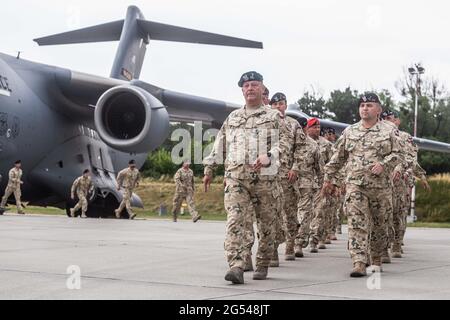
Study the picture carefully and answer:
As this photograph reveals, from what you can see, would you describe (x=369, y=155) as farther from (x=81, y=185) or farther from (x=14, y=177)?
(x=81, y=185)

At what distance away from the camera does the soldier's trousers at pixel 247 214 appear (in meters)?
6.41

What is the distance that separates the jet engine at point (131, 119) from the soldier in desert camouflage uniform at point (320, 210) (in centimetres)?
676

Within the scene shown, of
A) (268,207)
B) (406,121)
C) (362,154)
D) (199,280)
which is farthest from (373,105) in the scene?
(406,121)

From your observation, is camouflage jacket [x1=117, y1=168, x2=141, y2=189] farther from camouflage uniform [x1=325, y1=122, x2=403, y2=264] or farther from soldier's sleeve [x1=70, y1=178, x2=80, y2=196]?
camouflage uniform [x1=325, y1=122, x2=403, y2=264]

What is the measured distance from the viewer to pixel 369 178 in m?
7.23

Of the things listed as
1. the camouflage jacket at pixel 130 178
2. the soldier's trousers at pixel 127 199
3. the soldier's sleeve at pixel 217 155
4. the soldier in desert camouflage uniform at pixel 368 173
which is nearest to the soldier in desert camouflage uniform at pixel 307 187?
the soldier in desert camouflage uniform at pixel 368 173

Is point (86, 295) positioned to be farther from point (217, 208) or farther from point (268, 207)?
point (217, 208)

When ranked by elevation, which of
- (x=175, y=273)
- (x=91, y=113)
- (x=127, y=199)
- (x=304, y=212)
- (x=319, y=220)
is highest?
(x=91, y=113)

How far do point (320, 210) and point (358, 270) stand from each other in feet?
10.9

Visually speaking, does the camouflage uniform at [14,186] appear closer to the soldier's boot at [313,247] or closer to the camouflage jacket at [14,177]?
the camouflage jacket at [14,177]

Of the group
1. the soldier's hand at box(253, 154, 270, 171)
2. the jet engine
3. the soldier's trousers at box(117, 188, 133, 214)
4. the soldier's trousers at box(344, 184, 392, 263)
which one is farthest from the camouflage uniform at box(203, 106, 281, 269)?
the soldier's trousers at box(117, 188, 133, 214)

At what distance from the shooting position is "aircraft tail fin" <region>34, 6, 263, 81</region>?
21.1 m

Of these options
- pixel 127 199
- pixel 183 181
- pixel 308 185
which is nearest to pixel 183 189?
pixel 183 181

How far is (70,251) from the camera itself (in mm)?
8922
